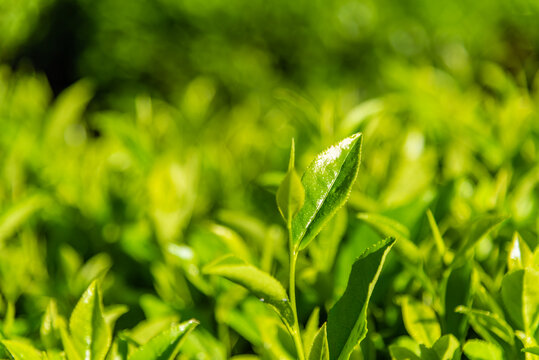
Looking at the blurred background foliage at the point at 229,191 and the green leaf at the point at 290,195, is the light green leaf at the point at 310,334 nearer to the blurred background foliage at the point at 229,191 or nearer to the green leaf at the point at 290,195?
the blurred background foliage at the point at 229,191

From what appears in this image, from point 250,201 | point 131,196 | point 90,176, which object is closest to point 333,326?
point 250,201

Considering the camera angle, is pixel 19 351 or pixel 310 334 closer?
pixel 19 351

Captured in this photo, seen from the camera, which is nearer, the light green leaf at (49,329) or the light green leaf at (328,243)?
the light green leaf at (49,329)

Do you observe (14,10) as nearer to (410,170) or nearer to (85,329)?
(410,170)

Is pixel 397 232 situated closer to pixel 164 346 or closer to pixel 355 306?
pixel 355 306

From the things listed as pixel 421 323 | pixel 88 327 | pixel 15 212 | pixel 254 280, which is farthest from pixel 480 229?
pixel 15 212

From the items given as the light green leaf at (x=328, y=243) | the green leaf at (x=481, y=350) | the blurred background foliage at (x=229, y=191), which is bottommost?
→ the blurred background foliage at (x=229, y=191)

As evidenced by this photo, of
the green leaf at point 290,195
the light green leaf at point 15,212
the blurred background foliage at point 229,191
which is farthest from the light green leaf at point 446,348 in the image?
the light green leaf at point 15,212
